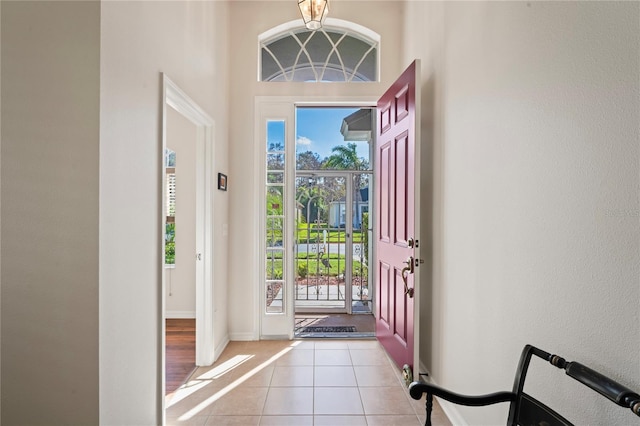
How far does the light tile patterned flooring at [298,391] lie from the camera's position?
2.15 m

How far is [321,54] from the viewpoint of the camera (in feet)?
11.8

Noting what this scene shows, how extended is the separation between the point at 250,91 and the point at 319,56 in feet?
2.78

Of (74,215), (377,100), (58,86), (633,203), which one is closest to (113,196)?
→ (74,215)

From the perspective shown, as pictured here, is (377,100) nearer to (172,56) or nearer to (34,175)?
(172,56)

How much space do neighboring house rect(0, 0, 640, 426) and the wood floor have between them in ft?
2.50

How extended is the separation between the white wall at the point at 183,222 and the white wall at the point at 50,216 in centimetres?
296

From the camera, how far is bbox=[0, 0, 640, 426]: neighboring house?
1047 mm

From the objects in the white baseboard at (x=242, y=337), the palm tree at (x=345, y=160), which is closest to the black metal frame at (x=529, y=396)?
the white baseboard at (x=242, y=337)

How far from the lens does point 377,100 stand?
3.46 metres

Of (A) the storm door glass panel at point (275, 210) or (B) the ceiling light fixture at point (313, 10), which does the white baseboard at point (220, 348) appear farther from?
(B) the ceiling light fixture at point (313, 10)

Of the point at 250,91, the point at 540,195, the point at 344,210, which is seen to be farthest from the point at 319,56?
the point at 540,195

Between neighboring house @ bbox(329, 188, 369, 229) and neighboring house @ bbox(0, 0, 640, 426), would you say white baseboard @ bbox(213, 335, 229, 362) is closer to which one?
neighboring house @ bbox(0, 0, 640, 426)

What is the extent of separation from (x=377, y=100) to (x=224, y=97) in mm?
1556

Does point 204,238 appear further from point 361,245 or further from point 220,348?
point 361,245
